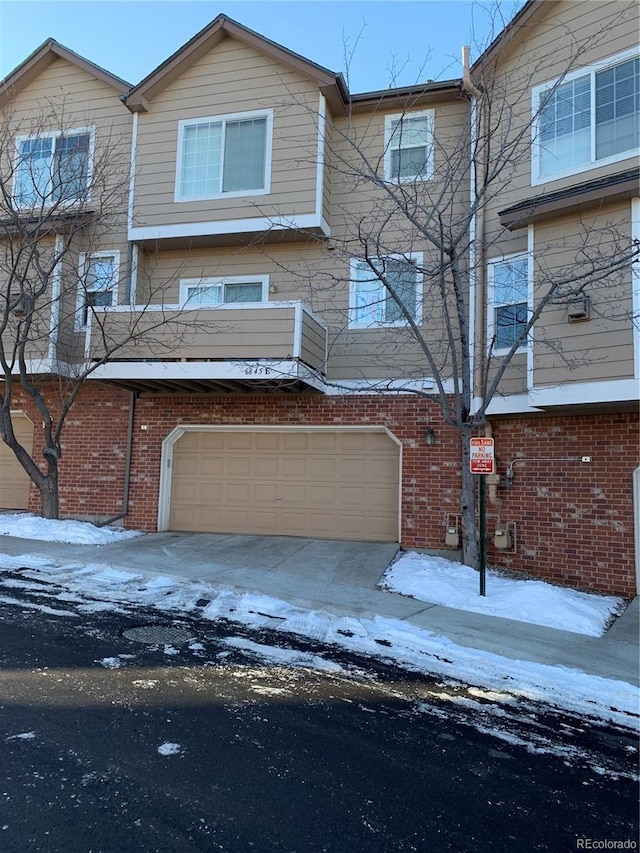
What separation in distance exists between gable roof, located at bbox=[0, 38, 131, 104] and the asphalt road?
11.8 metres

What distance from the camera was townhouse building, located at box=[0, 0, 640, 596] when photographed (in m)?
8.47

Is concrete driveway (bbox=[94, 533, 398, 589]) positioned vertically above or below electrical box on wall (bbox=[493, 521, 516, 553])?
below

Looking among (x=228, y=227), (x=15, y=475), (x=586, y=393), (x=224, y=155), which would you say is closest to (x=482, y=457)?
(x=586, y=393)

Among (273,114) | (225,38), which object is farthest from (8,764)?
(225,38)

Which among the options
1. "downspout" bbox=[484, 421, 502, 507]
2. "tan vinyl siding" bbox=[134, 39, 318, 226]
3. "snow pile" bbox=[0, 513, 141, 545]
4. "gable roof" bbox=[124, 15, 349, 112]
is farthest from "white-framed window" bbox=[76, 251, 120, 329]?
"downspout" bbox=[484, 421, 502, 507]

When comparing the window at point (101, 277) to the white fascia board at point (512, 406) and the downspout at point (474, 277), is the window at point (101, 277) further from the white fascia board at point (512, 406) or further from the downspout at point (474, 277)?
the white fascia board at point (512, 406)

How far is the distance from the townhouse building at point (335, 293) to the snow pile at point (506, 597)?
4.10ft

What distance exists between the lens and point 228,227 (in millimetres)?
10883

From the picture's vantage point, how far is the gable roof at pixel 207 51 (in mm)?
10609

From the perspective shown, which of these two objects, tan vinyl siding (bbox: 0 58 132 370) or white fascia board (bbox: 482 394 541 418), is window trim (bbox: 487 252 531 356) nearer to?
white fascia board (bbox: 482 394 541 418)

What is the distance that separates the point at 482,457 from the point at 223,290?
22.0ft

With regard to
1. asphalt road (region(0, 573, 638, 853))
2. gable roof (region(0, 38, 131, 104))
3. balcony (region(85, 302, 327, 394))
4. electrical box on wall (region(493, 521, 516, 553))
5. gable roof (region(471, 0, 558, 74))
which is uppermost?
gable roof (region(0, 38, 131, 104))

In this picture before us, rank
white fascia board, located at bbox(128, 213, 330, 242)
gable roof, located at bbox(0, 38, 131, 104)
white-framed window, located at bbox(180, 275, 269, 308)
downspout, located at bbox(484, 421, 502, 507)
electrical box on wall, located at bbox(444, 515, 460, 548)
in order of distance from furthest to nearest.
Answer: gable roof, located at bbox(0, 38, 131, 104) → white-framed window, located at bbox(180, 275, 269, 308) → white fascia board, located at bbox(128, 213, 330, 242) → electrical box on wall, located at bbox(444, 515, 460, 548) → downspout, located at bbox(484, 421, 502, 507)

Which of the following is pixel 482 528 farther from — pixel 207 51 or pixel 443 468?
pixel 207 51
